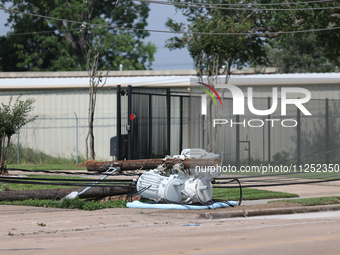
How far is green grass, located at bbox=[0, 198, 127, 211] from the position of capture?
12.1 m

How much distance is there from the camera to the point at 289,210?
1235cm

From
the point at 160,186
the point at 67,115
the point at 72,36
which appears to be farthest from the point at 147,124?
the point at 72,36

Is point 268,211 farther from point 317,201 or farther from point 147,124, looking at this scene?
point 147,124

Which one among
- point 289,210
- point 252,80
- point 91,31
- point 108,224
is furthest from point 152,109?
point 91,31

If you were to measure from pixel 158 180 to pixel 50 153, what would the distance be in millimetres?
16449

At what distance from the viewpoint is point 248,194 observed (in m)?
15.0

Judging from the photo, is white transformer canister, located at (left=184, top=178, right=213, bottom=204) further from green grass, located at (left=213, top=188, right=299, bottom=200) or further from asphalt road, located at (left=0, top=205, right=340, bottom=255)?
green grass, located at (left=213, top=188, right=299, bottom=200)

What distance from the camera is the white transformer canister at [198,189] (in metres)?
12.2

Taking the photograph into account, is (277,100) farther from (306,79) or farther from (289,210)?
(289,210)

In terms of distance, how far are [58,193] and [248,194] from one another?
17.4 feet

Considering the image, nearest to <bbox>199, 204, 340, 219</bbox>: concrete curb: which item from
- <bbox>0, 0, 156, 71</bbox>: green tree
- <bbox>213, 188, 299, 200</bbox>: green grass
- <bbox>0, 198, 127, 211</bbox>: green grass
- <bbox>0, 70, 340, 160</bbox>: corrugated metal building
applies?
<bbox>213, 188, 299, 200</bbox>: green grass

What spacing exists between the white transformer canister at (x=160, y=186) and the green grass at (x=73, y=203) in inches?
27.1

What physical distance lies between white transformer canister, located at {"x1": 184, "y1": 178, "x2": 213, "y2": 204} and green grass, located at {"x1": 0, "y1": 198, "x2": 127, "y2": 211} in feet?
5.27

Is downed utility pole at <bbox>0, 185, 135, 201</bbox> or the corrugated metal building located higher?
the corrugated metal building
